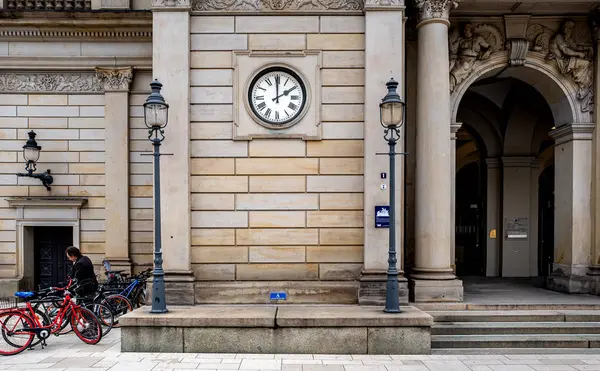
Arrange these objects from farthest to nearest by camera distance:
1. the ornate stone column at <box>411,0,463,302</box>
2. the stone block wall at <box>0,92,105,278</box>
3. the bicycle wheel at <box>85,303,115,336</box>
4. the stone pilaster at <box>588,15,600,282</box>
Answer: the stone block wall at <box>0,92,105,278</box>, the stone pilaster at <box>588,15,600,282</box>, the ornate stone column at <box>411,0,463,302</box>, the bicycle wheel at <box>85,303,115,336</box>

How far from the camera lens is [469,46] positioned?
444 inches

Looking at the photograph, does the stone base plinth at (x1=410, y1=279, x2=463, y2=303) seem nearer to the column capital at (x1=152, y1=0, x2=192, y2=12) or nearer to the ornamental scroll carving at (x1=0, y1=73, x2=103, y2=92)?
the column capital at (x1=152, y1=0, x2=192, y2=12)

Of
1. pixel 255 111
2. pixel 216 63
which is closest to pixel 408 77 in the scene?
pixel 255 111

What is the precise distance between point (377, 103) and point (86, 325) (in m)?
7.50

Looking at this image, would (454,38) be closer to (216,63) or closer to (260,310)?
(216,63)

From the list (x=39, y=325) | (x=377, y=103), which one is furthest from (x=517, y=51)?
(x=39, y=325)

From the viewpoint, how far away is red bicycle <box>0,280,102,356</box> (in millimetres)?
8367

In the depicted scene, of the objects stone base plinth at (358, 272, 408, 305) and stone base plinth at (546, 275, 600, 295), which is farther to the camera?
stone base plinth at (546, 275, 600, 295)

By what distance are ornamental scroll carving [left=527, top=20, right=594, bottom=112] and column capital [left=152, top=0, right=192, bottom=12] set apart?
845cm

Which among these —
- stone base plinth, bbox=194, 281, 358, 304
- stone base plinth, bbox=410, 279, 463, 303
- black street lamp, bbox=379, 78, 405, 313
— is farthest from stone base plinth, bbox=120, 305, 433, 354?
stone base plinth, bbox=410, 279, 463, 303

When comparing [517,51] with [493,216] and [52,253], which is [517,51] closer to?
[493,216]

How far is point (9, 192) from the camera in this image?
519 inches

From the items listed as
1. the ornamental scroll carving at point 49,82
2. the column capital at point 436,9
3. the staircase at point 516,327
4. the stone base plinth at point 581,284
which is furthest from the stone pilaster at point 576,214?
the ornamental scroll carving at point 49,82

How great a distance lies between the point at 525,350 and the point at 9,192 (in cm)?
1396
